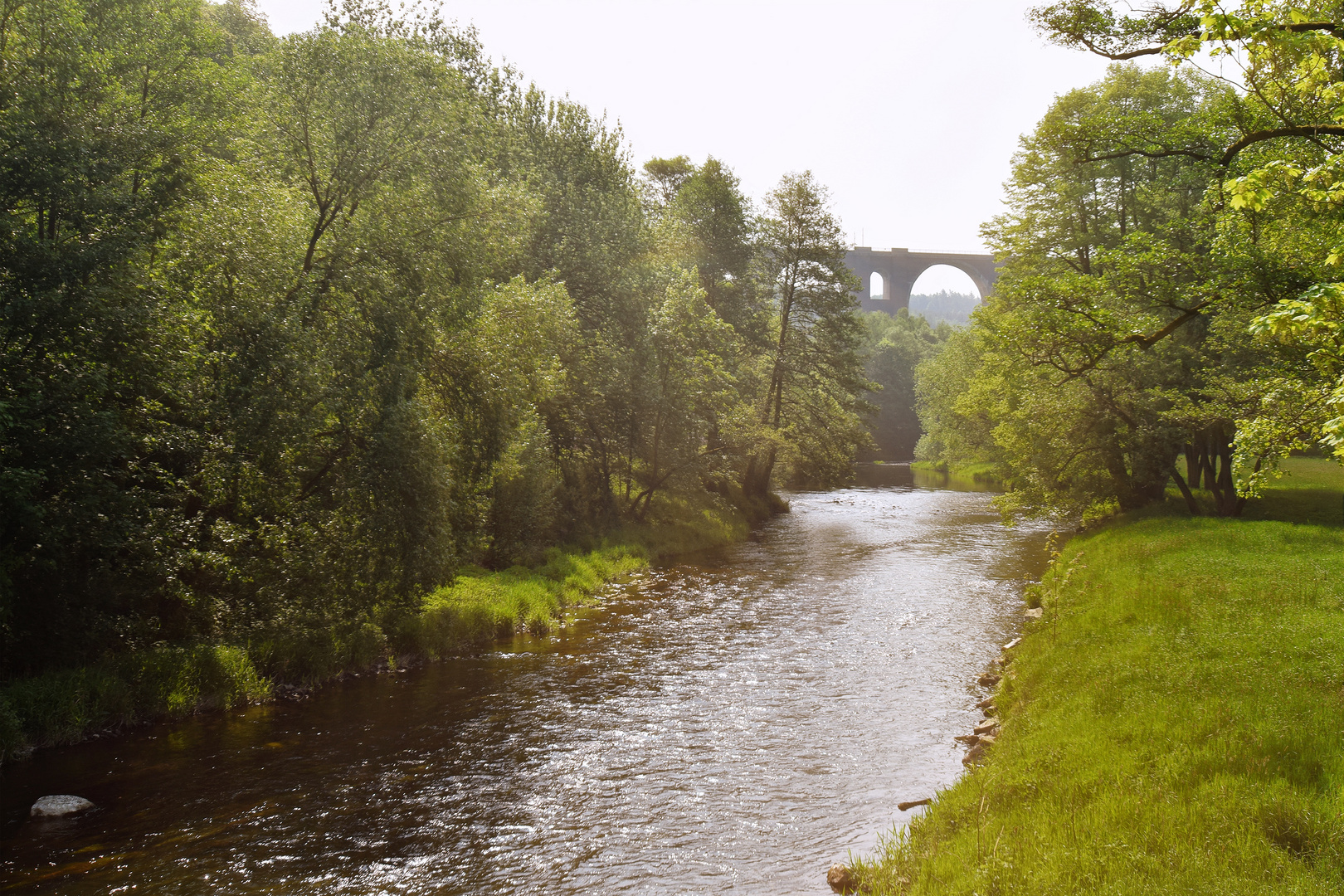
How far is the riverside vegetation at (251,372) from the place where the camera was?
11.5 m

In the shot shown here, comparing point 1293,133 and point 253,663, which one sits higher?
point 1293,133

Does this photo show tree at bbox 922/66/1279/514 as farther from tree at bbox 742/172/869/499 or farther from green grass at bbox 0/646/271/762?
green grass at bbox 0/646/271/762

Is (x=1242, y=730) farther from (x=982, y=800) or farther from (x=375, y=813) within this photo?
(x=375, y=813)

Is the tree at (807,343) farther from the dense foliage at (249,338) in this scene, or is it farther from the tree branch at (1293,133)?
the tree branch at (1293,133)

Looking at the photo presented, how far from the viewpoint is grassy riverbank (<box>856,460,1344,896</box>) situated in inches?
256

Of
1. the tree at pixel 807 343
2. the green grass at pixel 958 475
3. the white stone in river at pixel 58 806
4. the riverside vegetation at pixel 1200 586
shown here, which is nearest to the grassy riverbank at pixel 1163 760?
the riverside vegetation at pixel 1200 586

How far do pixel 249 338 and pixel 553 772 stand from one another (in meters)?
9.19

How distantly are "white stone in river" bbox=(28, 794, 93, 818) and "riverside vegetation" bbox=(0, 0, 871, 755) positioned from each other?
1837 millimetres

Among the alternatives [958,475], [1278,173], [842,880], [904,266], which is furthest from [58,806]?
[904,266]

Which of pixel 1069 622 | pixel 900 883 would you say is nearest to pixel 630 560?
pixel 1069 622

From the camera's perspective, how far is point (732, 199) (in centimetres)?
4288

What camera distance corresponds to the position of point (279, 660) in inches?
561

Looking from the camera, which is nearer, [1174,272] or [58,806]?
[58,806]

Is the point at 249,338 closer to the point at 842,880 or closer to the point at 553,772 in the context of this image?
the point at 553,772
